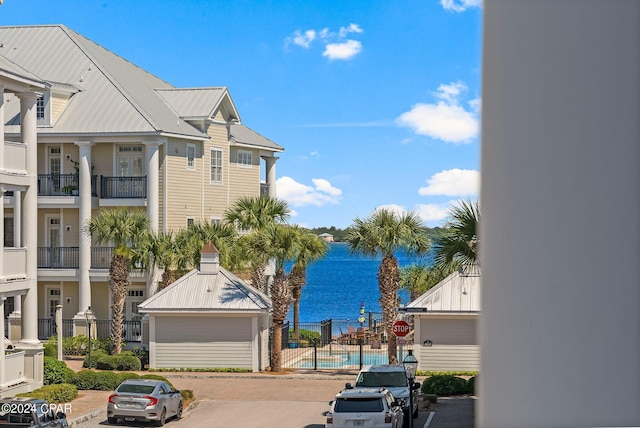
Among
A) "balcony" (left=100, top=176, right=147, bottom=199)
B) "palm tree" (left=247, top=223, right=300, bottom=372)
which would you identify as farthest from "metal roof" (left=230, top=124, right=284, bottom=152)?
"palm tree" (left=247, top=223, right=300, bottom=372)

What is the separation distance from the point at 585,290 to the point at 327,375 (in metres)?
33.6

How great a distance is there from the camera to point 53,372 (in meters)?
29.6

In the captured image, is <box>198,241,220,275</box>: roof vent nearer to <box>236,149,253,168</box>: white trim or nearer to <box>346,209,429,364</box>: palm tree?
<box>346,209,429,364</box>: palm tree

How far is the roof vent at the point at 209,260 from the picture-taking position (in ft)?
119

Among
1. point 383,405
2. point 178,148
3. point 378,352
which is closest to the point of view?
point 383,405

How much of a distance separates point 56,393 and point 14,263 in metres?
3.90

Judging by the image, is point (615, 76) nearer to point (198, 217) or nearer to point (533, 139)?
point (533, 139)

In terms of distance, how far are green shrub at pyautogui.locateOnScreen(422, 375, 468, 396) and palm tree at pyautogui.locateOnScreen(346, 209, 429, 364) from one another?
3.76 metres

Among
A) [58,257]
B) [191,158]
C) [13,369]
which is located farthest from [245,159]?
[13,369]

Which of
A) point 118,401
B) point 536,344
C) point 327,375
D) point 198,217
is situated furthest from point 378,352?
point 536,344

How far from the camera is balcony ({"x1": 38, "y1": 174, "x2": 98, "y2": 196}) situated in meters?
43.7

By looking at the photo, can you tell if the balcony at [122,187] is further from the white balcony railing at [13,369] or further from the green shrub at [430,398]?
the green shrub at [430,398]

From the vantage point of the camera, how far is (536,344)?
1.42 m

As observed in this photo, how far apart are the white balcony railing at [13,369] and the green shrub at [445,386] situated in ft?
40.1
